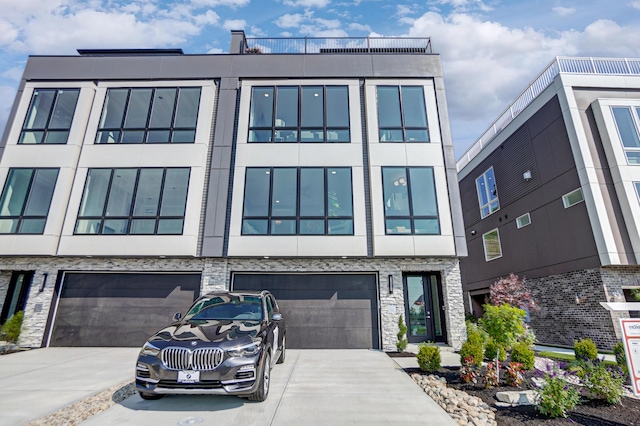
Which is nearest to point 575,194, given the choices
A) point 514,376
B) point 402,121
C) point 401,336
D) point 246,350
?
point 402,121

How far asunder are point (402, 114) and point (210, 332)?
10.3 metres

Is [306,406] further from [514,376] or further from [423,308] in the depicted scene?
[423,308]

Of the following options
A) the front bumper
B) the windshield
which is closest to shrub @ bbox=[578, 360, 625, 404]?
the front bumper

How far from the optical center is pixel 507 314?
600cm

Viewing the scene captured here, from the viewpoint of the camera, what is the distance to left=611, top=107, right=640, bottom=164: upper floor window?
1199 cm

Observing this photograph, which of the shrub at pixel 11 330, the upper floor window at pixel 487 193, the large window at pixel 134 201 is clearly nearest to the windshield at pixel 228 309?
the large window at pixel 134 201

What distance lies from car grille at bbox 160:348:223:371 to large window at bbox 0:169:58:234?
935 cm

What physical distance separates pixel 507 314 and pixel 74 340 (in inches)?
516

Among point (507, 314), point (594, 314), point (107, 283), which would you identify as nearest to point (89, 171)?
point (107, 283)

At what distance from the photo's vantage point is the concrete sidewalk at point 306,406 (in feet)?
13.9

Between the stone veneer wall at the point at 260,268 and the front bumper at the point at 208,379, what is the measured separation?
5.81 metres

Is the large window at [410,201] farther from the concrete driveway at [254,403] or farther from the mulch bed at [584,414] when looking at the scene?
the mulch bed at [584,414]

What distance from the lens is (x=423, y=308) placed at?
1089 cm

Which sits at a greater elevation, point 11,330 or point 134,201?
point 134,201
